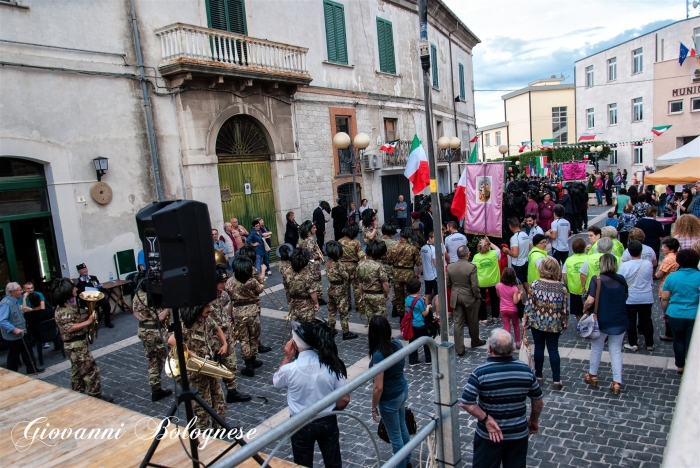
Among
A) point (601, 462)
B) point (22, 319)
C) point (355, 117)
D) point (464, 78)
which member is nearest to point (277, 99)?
point (355, 117)

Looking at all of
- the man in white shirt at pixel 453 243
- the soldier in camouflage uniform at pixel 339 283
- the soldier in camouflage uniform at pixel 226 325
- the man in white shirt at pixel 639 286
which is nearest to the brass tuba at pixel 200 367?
the soldier in camouflage uniform at pixel 226 325

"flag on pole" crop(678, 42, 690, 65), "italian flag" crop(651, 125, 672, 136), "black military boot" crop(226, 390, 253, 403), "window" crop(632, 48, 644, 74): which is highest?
Answer: "window" crop(632, 48, 644, 74)

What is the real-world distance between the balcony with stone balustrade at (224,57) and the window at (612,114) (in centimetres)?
3168

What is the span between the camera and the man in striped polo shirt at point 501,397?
3727mm

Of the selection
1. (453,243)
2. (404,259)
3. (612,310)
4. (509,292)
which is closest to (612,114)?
(453,243)

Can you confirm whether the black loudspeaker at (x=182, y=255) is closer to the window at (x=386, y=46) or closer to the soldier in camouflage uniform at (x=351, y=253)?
the soldier in camouflage uniform at (x=351, y=253)

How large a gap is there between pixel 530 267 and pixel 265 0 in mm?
12548

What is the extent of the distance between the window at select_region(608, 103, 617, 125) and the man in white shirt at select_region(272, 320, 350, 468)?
4138cm

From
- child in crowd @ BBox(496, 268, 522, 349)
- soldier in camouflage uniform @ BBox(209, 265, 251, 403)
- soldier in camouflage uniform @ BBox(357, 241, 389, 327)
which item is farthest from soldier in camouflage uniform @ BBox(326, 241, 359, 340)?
child in crowd @ BBox(496, 268, 522, 349)

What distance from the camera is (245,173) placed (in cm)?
1520

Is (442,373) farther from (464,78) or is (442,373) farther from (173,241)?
(464,78)

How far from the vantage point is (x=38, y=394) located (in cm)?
475

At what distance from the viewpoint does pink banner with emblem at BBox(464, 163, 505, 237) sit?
938 centimetres

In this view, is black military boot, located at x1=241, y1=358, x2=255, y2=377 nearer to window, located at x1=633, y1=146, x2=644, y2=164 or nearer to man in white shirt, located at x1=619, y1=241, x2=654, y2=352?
man in white shirt, located at x1=619, y1=241, x2=654, y2=352
